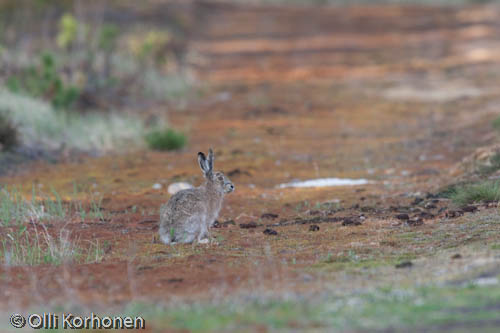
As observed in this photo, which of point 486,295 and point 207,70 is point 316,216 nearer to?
point 486,295

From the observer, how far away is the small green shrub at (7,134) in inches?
638

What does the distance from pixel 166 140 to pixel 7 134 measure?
330 cm

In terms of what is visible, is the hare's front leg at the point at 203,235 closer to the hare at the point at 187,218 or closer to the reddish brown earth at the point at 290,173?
the hare at the point at 187,218

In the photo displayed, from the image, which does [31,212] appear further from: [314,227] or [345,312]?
[345,312]

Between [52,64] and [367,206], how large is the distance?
37.8 ft

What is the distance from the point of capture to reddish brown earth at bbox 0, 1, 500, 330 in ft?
24.4

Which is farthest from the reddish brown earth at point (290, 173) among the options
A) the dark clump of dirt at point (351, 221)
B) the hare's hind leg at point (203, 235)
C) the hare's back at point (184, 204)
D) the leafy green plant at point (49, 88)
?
the leafy green plant at point (49, 88)

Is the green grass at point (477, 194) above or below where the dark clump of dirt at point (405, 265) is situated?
above

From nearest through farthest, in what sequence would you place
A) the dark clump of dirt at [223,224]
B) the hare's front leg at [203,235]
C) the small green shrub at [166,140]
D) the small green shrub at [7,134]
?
the hare's front leg at [203,235]
the dark clump of dirt at [223,224]
the small green shrub at [7,134]
the small green shrub at [166,140]

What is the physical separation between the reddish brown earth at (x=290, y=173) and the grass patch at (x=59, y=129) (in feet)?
3.69

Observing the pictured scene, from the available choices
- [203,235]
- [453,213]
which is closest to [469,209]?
[453,213]

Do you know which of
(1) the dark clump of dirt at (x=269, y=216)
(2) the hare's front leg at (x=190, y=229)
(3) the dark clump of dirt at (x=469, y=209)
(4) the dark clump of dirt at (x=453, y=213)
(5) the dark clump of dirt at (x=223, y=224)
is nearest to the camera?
(2) the hare's front leg at (x=190, y=229)

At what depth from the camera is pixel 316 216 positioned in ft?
36.3

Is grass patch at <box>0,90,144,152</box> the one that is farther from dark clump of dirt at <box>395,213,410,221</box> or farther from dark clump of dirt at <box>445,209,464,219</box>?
dark clump of dirt at <box>445,209,464,219</box>
